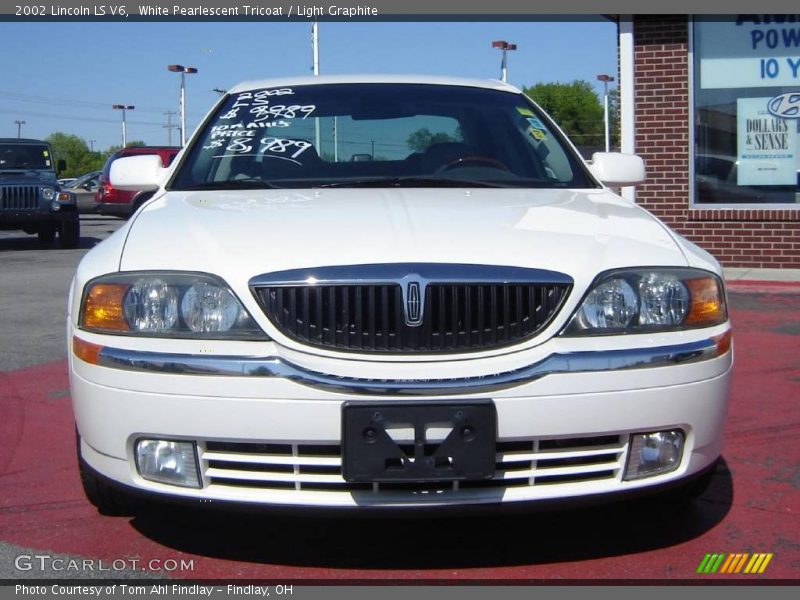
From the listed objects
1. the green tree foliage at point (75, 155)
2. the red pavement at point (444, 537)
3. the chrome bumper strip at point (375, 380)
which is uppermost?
the green tree foliage at point (75, 155)

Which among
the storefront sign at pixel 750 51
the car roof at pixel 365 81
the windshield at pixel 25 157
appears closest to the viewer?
the car roof at pixel 365 81

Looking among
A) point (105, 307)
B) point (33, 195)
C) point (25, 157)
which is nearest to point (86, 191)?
point (25, 157)

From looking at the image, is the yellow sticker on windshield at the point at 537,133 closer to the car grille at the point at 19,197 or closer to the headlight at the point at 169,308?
the headlight at the point at 169,308

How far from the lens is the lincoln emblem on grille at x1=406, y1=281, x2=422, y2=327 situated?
292cm

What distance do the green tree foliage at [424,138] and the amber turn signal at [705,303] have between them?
160 cm

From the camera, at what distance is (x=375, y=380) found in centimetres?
286

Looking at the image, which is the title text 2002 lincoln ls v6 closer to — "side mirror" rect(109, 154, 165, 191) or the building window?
"side mirror" rect(109, 154, 165, 191)

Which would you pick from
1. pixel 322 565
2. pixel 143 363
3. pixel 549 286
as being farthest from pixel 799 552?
pixel 143 363

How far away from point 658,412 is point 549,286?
0.48 metres

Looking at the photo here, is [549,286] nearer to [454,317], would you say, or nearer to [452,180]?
[454,317]

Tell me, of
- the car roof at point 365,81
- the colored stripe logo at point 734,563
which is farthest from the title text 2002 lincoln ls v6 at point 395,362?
the car roof at point 365,81

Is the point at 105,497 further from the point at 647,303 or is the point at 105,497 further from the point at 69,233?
the point at 69,233

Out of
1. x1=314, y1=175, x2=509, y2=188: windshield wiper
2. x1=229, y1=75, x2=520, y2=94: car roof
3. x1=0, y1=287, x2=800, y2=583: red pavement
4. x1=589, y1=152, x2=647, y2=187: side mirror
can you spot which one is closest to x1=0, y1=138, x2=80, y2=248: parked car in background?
x1=229, y1=75, x2=520, y2=94: car roof

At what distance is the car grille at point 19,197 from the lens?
16.9 meters
